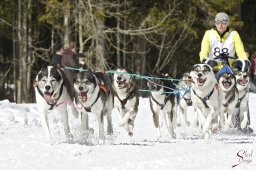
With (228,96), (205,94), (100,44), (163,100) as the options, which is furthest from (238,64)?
(100,44)

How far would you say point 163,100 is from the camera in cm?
1092

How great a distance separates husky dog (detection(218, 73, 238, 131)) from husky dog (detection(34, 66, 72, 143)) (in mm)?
2652

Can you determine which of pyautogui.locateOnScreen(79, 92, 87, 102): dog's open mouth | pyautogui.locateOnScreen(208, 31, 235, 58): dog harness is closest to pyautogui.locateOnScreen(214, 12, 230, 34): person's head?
pyautogui.locateOnScreen(208, 31, 235, 58): dog harness

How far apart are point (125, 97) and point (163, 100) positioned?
38.3 inches

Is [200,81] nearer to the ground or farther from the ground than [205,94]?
farther from the ground

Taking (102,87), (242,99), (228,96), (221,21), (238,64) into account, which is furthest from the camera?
(242,99)

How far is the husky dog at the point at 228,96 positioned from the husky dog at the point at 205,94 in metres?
0.87

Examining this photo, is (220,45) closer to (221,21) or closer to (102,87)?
(221,21)

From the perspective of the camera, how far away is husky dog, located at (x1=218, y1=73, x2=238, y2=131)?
10.5 meters

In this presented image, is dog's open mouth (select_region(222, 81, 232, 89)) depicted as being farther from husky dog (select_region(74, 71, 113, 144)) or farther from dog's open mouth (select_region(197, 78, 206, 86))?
husky dog (select_region(74, 71, 113, 144))

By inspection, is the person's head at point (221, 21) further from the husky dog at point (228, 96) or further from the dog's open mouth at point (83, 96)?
the dog's open mouth at point (83, 96)

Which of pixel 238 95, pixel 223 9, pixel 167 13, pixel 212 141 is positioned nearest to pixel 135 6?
pixel 167 13

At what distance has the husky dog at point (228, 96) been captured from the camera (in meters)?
10.5

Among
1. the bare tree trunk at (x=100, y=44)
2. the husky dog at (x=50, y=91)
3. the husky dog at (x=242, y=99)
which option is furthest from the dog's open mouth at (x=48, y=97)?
the bare tree trunk at (x=100, y=44)
